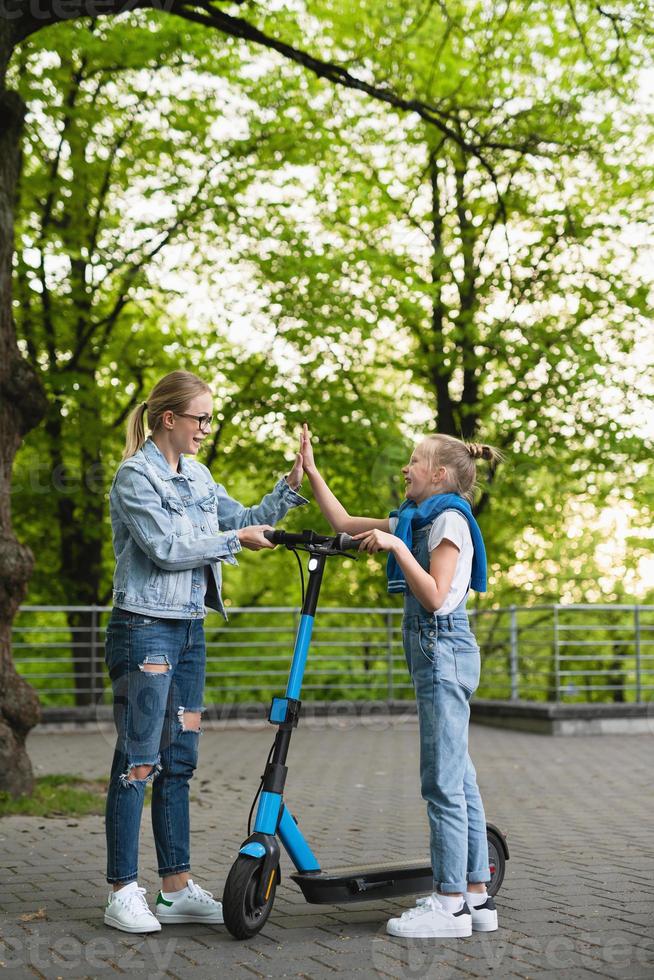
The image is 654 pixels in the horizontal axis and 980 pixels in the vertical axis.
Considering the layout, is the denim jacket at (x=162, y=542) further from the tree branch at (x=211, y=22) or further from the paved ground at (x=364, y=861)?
the tree branch at (x=211, y=22)

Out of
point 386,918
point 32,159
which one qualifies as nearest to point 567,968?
point 386,918

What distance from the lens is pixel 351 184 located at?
52.5ft

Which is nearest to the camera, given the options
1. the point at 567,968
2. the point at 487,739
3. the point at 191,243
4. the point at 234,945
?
the point at 567,968

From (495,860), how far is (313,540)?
153 centimetres

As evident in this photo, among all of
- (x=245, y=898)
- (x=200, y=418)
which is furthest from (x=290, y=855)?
(x=200, y=418)

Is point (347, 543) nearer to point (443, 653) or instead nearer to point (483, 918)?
point (443, 653)

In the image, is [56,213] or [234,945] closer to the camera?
[234,945]

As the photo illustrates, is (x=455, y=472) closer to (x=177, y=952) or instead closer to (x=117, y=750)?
(x=117, y=750)

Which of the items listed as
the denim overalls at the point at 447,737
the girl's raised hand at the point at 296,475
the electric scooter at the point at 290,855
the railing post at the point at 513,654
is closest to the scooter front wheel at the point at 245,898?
the electric scooter at the point at 290,855

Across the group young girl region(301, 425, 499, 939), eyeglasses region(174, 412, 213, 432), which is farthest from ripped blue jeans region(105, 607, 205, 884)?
young girl region(301, 425, 499, 939)

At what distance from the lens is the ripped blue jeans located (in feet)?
13.4

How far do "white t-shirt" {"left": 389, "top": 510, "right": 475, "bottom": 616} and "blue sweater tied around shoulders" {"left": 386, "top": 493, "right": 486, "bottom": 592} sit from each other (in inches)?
1.2

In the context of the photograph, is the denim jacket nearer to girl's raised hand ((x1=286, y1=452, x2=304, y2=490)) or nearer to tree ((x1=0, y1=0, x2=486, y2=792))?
girl's raised hand ((x1=286, y1=452, x2=304, y2=490))

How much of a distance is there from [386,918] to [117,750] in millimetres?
1202
